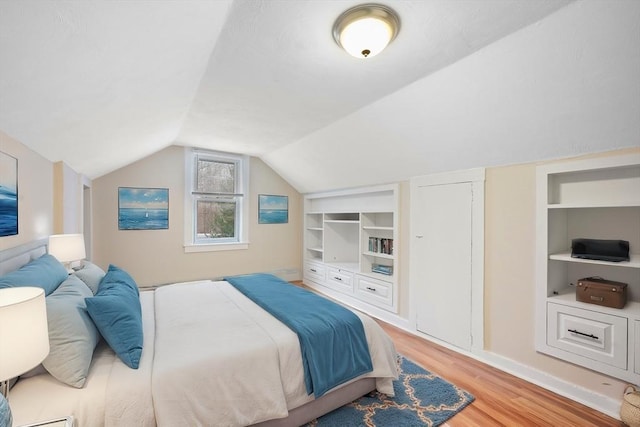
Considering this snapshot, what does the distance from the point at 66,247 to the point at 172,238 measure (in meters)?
2.19

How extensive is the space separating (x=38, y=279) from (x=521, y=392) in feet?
11.0

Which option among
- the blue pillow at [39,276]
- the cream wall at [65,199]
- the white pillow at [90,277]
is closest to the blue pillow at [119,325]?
the blue pillow at [39,276]

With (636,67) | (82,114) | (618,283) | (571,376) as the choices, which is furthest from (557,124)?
(82,114)

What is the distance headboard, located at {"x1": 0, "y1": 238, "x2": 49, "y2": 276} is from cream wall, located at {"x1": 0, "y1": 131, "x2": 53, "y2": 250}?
4cm

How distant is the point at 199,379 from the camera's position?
1.49 metres

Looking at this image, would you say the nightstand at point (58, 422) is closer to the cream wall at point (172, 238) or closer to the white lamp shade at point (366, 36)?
the white lamp shade at point (366, 36)

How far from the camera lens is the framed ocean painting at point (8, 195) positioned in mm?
1626

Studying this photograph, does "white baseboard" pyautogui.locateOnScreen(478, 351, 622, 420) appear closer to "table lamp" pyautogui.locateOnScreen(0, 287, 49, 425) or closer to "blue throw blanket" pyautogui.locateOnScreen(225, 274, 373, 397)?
"blue throw blanket" pyautogui.locateOnScreen(225, 274, 373, 397)

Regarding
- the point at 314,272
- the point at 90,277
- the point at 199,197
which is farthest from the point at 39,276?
the point at 314,272

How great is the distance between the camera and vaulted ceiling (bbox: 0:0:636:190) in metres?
1.18

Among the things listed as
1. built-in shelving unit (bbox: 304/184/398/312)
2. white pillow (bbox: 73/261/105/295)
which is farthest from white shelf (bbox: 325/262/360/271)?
white pillow (bbox: 73/261/105/295)

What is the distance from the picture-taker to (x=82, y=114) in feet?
6.37

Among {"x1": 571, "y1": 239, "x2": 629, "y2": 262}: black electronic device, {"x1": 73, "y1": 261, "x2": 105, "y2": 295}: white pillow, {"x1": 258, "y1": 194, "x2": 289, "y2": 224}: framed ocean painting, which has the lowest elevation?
{"x1": 73, "y1": 261, "x2": 105, "y2": 295}: white pillow

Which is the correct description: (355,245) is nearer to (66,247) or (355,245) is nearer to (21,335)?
(66,247)
